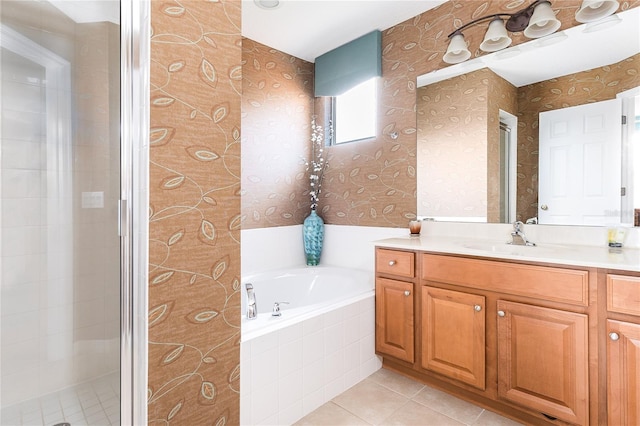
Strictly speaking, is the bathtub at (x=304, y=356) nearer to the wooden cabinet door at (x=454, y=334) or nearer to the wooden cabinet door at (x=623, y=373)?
the wooden cabinet door at (x=454, y=334)

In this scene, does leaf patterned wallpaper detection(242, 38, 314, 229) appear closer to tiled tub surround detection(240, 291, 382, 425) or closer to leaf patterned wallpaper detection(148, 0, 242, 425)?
tiled tub surround detection(240, 291, 382, 425)

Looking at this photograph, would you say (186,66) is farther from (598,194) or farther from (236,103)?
(598,194)

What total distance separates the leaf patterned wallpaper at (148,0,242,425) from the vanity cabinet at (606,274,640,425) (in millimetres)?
1568

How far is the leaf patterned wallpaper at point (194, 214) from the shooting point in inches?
44.5

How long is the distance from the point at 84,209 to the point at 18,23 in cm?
62

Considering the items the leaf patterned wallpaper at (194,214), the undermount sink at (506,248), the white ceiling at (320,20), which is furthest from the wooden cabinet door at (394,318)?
the white ceiling at (320,20)

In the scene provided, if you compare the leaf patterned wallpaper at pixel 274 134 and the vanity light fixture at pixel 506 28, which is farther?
the leaf patterned wallpaper at pixel 274 134

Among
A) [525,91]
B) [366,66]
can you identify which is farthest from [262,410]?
[366,66]

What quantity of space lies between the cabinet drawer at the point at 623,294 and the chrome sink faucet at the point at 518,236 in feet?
2.06

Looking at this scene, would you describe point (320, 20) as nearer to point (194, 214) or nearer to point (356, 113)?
point (356, 113)

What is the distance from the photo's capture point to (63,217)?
1140 mm

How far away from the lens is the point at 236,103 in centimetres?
134

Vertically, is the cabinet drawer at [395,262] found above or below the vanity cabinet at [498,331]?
above

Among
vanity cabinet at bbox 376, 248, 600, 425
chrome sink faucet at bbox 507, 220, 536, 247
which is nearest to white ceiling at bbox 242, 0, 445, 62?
chrome sink faucet at bbox 507, 220, 536, 247
